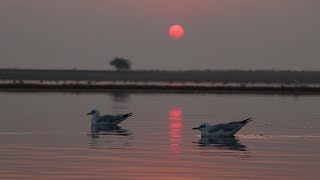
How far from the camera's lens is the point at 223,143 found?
3136cm

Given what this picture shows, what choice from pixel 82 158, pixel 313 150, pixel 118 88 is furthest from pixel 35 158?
pixel 118 88

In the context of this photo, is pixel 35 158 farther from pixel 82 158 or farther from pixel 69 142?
pixel 69 142

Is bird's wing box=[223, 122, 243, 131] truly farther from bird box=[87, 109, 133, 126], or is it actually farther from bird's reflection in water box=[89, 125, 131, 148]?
bird box=[87, 109, 133, 126]

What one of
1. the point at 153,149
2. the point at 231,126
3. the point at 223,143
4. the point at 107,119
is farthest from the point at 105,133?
the point at 153,149

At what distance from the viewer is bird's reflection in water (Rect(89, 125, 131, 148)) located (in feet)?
102

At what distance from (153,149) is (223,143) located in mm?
3708

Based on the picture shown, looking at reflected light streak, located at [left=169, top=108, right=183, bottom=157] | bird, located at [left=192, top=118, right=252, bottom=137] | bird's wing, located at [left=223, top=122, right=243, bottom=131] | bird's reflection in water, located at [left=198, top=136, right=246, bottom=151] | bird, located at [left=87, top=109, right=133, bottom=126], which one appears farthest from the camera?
bird, located at [left=87, top=109, right=133, bottom=126]

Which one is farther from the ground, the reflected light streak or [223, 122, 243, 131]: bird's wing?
[223, 122, 243, 131]: bird's wing

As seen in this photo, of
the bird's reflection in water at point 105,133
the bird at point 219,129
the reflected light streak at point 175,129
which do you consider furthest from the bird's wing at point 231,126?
the bird's reflection in water at point 105,133

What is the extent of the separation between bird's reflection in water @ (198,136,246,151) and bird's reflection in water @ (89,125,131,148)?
116 inches

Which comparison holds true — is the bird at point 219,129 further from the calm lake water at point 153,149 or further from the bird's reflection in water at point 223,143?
the calm lake water at point 153,149

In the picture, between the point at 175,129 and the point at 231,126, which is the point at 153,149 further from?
the point at 175,129

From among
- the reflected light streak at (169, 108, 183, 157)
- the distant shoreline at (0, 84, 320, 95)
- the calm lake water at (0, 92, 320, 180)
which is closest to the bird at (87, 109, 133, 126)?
the calm lake water at (0, 92, 320, 180)

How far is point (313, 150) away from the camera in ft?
94.4
